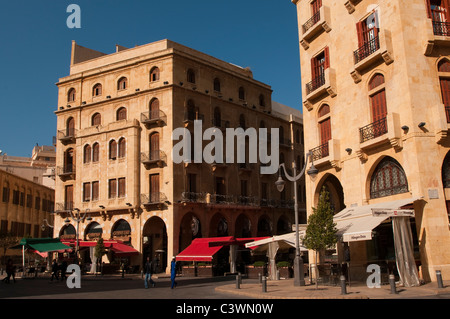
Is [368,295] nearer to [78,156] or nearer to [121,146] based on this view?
[121,146]

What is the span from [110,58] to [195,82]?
31.4ft

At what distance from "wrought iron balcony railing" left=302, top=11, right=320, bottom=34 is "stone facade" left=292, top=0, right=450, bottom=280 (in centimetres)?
7

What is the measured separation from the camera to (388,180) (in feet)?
70.9

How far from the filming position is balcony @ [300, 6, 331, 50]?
26.1 metres

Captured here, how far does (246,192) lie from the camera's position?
4675cm

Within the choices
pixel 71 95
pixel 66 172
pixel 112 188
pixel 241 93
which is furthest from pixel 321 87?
pixel 71 95

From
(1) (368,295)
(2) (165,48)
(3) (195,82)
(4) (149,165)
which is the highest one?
(2) (165,48)

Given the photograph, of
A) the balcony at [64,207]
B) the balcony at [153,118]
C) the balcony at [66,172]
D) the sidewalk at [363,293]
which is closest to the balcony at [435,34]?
the sidewalk at [363,293]

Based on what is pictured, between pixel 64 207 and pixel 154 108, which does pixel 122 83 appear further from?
pixel 64 207

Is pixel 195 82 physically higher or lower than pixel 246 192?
higher

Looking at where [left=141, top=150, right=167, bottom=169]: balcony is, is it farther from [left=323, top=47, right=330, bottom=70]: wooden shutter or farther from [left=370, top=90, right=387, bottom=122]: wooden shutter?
[left=370, top=90, right=387, bottom=122]: wooden shutter

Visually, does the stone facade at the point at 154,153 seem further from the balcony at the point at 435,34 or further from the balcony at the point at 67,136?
the balcony at the point at 435,34

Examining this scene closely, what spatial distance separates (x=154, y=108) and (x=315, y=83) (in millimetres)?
19581
